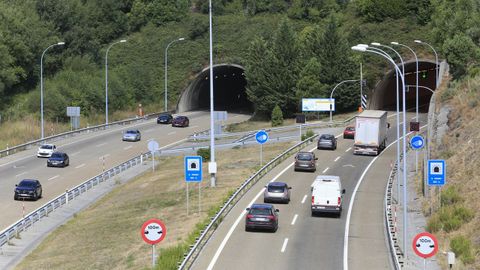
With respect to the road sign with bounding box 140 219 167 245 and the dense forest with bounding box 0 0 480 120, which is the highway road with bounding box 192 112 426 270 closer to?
the road sign with bounding box 140 219 167 245

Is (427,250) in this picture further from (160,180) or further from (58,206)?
(160,180)

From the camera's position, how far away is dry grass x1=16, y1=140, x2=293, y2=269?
34.6 meters

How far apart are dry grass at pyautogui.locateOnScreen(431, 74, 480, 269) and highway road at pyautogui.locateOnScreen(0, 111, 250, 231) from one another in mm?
25325

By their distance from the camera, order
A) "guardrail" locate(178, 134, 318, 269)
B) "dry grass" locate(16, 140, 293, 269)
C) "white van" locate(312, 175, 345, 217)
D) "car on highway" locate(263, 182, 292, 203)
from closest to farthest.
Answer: "guardrail" locate(178, 134, 318, 269) < "dry grass" locate(16, 140, 293, 269) < "white van" locate(312, 175, 345, 217) < "car on highway" locate(263, 182, 292, 203)

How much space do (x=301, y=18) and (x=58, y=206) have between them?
280 feet

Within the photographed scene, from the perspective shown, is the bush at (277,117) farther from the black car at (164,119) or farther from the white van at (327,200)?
the white van at (327,200)

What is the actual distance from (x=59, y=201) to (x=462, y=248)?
27220mm

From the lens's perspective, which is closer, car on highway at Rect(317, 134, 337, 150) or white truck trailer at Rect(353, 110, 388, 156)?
white truck trailer at Rect(353, 110, 388, 156)

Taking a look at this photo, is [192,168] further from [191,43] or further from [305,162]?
[191,43]

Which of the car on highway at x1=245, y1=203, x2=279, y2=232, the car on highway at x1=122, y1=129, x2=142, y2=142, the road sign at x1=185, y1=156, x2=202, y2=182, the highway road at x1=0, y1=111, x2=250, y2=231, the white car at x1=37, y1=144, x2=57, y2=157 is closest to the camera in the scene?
→ the car on highway at x1=245, y1=203, x2=279, y2=232

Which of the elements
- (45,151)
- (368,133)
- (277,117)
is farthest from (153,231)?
(277,117)

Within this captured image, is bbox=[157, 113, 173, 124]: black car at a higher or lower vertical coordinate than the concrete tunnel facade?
lower

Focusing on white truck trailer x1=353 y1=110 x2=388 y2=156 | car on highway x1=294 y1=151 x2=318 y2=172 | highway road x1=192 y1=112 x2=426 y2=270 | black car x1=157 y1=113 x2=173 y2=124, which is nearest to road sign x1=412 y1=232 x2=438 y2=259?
highway road x1=192 y1=112 x2=426 y2=270

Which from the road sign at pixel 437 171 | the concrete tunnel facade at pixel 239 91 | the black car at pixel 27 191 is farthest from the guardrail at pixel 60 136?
the road sign at pixel 437 171
